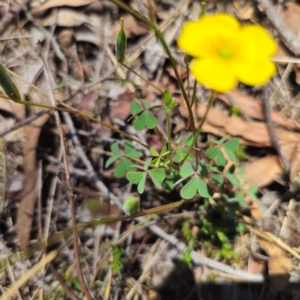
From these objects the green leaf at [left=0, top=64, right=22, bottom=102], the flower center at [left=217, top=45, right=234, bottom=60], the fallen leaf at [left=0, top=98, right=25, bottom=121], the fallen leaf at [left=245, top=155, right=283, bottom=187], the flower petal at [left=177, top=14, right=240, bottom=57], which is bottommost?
the fallen leaf at [left=245, top=155, right=283, bottom=187]

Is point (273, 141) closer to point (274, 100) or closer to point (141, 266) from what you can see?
point (274, 100)

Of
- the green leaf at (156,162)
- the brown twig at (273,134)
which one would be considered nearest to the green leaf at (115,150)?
the green leaf at (156,162)

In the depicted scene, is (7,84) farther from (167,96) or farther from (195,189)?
(195,189)

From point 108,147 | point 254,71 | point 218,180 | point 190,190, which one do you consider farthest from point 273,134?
point 254,71

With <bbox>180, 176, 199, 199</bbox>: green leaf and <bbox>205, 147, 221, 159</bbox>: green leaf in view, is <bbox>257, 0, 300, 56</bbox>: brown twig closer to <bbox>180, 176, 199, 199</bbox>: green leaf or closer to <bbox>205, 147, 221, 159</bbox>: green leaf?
<bbox>205, 147, 221, 159</bbox>: green leaf

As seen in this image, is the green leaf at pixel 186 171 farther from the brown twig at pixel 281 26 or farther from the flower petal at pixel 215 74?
the brown twig at pixel 281 26

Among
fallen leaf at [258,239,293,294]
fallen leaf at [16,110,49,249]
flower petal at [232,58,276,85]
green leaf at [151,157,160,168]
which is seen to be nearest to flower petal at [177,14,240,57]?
flower petal at [232,58,276,85]
